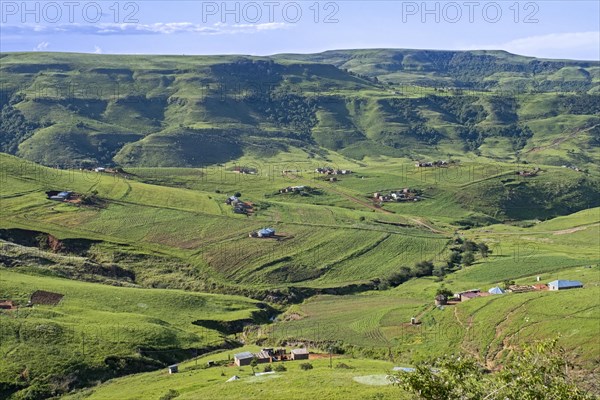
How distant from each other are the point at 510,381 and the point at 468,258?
106m

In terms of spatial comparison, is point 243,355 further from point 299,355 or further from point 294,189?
point 294,189

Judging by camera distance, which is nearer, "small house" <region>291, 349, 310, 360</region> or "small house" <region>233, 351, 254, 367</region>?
"small house" <region>233, 351, 254, 367</region>

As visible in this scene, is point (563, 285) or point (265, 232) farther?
point (265, 232)

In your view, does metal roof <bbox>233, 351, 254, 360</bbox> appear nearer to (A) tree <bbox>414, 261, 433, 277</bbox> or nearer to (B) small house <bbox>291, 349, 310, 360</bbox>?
(B) small house <bbox>291, 349, 310, 360</bbox>

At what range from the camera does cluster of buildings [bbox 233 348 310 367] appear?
268 feet

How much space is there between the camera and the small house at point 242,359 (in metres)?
81.2

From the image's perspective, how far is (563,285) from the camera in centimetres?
9938

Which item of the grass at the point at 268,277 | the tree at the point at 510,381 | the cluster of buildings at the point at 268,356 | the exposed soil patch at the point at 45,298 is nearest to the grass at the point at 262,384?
the grass at the point at 268,277

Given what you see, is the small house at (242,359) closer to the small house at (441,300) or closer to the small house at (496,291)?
the small house at (441,300)

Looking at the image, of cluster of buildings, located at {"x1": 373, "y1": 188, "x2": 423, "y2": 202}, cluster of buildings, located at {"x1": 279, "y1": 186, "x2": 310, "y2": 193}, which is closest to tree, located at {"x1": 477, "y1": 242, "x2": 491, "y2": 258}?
cluster of buildings, located at {"x1": 373, "y1": 188, "x2": 423, "y2": 202}

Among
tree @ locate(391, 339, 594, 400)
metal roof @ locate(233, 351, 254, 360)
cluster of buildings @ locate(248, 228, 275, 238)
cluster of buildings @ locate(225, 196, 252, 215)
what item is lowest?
metal roof @ locate(233, 351, 254, 360)

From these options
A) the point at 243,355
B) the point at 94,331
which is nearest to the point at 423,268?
the point at 243,355

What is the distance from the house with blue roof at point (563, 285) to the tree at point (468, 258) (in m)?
33.3

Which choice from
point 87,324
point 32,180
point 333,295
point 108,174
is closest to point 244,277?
point 333,295
